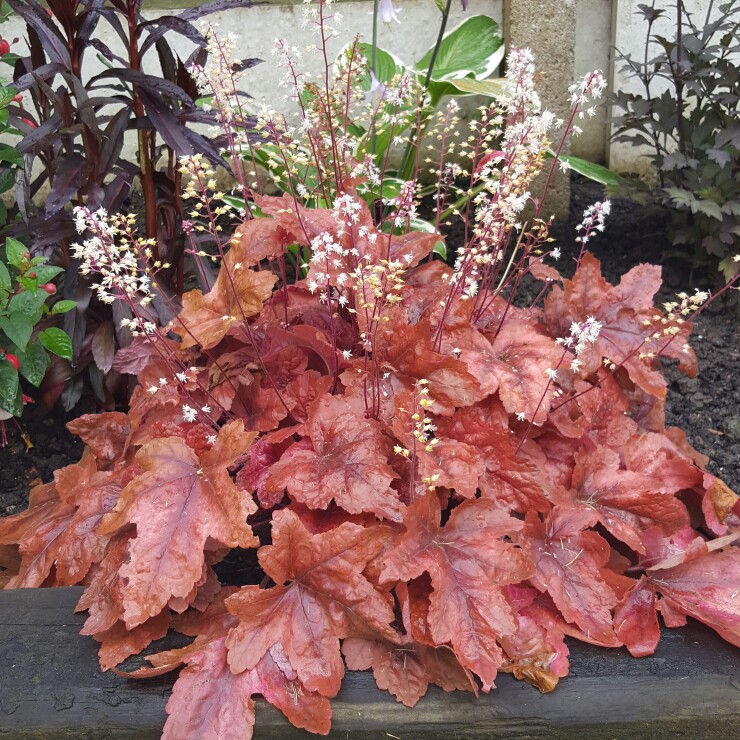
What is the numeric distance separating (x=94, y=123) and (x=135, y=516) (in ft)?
3.64

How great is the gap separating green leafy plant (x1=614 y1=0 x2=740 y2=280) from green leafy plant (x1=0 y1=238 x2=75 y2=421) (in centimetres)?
215

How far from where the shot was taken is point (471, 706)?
4.10ft

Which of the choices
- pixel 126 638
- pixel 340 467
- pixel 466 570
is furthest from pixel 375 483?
pixel 126 638

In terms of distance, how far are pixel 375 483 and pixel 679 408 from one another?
1530mm

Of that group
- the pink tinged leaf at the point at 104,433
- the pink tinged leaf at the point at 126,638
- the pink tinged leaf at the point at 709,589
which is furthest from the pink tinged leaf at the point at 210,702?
the pink tinged leaf at the point at 709,589

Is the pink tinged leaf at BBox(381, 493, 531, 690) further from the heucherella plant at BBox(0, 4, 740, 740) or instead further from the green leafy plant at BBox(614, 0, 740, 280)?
the green leafy plant at BBox(614, 0, 740, 280)

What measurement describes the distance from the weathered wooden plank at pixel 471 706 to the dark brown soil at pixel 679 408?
1.01 m

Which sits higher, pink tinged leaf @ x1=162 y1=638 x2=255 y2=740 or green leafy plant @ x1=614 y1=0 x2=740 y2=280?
green leafy plant @ x1=614 y1=0 x2=740 y2=280

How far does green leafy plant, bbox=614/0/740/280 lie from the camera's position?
274 centimetres

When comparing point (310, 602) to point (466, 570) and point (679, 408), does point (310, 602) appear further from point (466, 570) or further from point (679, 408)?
point (679, 408)

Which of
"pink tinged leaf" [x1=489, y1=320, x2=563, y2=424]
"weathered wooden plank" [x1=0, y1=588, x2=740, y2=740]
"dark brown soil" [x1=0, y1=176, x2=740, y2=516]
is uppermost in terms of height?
"pink tinged leaf" [x1=489, y1=320, x2=563, y2=424]

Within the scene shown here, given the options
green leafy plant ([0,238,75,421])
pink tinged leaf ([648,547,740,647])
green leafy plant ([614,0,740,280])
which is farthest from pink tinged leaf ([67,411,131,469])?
green leafy plant ([614,0,740,280])

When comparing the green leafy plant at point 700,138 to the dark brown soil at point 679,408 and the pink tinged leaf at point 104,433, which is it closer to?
the dark brown soil at point 679,408

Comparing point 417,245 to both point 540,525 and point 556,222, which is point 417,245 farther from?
point 556,222
